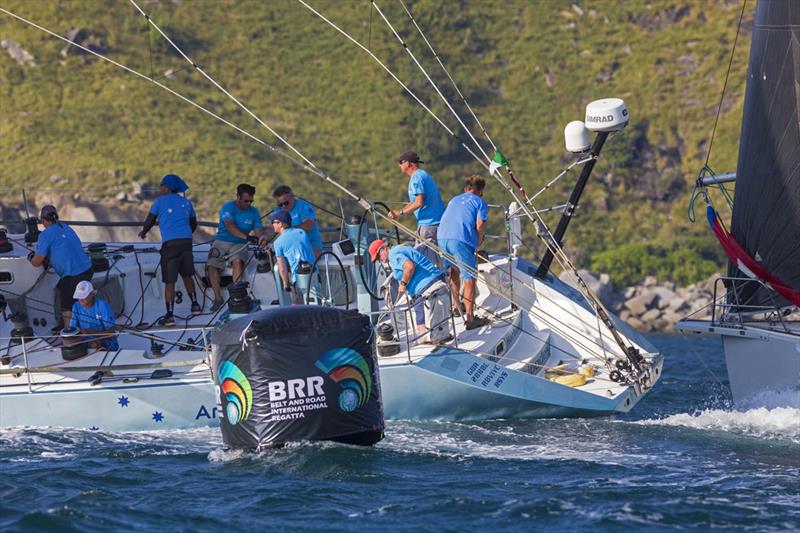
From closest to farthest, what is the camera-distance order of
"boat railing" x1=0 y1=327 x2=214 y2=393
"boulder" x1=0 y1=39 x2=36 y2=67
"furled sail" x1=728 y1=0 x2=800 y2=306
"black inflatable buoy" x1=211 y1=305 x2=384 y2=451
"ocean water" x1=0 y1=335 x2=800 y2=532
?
"ocean water" x1=0 y1=335 x2=800 y2=532 → "black inflatable buoy" x1=211 y1=305 x2=384 y2=451 → "boat railing" x1=0 y1=327 x2=214 y2=393 → "furled sail" x1=728 y1=0 x2=800 y2=306 → "boulder" x1=0 y1=39 x2=36 y2=67

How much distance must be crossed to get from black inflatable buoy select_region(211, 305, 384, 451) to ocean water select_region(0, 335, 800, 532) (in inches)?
7.9

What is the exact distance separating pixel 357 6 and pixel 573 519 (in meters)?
45.0

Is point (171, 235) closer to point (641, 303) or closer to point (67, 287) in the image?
point (67, 287)

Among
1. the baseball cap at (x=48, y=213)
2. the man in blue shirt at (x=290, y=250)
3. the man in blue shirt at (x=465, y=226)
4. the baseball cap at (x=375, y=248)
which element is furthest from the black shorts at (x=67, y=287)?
the man in blue shirt at (x=465, y=226)

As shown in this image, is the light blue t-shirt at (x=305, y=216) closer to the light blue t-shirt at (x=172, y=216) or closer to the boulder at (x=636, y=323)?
the light blue t-shirt at (x=172, y=216)

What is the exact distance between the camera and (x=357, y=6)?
5297cm

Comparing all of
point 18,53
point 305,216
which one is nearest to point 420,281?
point 305,216

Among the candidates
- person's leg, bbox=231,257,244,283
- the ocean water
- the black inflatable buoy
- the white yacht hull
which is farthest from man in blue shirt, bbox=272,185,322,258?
the white yacht hull

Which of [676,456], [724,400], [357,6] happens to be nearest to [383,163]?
[357,6]

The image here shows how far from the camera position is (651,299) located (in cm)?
3847

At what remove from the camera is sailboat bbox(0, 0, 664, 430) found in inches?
504

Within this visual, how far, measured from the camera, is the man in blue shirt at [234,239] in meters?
15.1

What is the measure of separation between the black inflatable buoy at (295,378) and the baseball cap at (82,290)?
2821 mm

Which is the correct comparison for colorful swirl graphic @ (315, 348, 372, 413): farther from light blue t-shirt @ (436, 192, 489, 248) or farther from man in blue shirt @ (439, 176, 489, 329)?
light blue t-shirt @ (436, 192, 489, 248)
